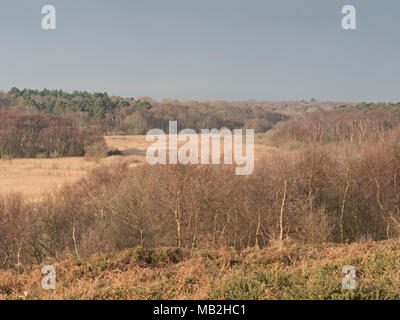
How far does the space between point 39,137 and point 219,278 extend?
75007mm

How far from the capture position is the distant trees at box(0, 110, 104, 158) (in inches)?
2913

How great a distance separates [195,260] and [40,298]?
4.46 meters

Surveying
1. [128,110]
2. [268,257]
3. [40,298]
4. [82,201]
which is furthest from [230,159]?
[128,110]

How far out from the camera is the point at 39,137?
251ft

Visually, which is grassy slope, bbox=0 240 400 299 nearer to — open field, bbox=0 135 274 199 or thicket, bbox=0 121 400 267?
thicket, bbox=0 121 400 267

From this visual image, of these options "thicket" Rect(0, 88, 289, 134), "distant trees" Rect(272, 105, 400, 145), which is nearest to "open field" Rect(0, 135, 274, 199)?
"distant trees" Rect(272, 105, 400, 145)

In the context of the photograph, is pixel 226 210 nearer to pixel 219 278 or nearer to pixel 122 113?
pixel 219 278

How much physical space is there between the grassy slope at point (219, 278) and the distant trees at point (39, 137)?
6862cm

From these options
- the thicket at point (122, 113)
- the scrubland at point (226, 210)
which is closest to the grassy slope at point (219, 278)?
the scrubland at point (226, 210)

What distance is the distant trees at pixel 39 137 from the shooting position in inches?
2913

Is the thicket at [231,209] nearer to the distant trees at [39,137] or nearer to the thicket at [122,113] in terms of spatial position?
the distant trees at [39,137]

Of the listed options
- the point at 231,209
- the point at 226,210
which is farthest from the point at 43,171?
the point at 231,209

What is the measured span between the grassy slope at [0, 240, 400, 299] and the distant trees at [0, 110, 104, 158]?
6862 cm
